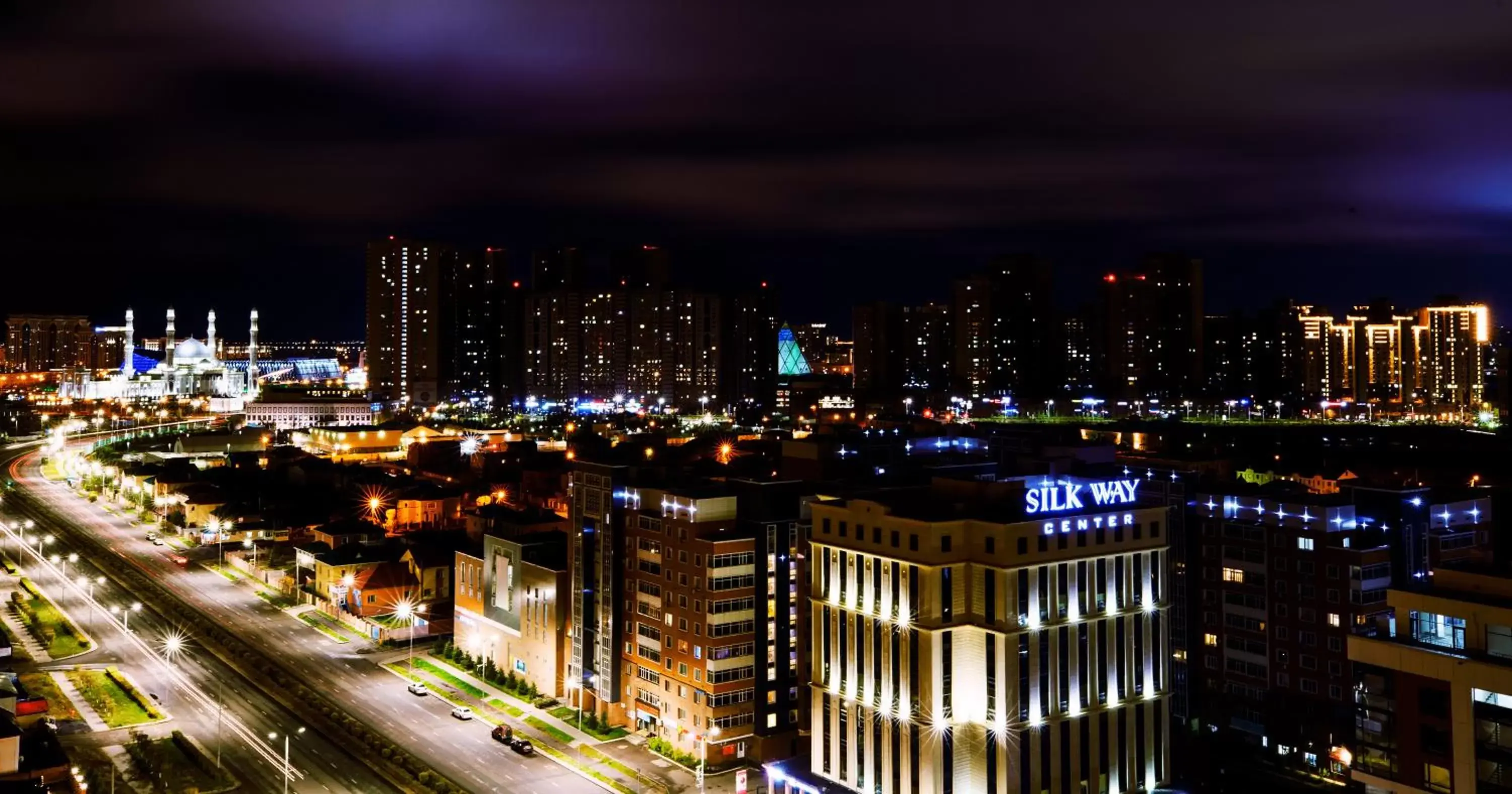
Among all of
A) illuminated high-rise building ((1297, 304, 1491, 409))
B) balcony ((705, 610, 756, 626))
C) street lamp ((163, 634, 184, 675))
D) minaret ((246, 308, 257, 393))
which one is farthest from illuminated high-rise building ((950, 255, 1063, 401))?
balcony ((705, 610, 756, 626))

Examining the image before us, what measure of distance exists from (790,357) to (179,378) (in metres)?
92.1

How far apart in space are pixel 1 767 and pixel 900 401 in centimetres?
13167

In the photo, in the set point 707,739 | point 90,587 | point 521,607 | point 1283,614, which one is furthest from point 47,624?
point 1283,614

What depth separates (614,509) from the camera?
33.8 meters

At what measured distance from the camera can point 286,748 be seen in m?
28.3

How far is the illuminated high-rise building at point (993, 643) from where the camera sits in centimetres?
2453

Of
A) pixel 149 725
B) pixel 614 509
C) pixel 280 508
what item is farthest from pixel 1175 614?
pixel 280 508

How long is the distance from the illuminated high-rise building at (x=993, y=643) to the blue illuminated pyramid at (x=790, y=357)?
144 m

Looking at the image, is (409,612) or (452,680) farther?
(409,612)

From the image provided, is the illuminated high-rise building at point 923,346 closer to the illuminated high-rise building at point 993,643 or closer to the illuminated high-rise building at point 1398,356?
the illuminated high-rise building at point 1398,356

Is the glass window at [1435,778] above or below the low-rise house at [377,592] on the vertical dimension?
above

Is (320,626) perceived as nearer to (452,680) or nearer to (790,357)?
(452,680)

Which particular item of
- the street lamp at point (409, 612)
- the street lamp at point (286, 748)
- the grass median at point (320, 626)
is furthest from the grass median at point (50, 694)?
the street lamp at point (409, 612)

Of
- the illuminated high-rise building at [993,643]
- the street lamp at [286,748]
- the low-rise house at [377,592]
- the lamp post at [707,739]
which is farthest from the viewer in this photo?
the low-rise house at [377,592]
